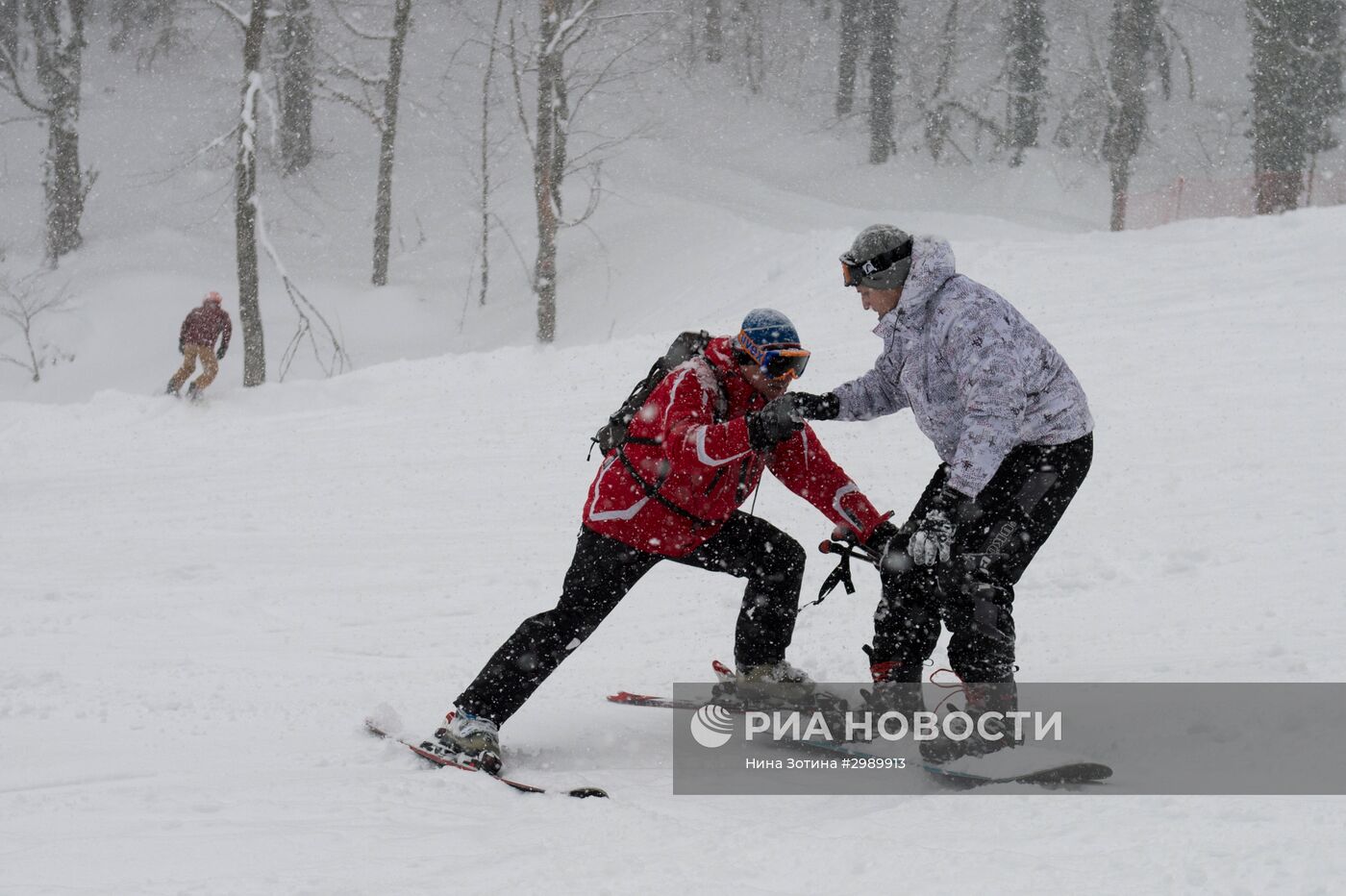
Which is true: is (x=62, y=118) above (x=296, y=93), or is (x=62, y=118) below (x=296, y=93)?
below

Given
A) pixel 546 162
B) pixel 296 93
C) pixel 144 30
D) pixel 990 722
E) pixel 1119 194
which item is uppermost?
pixel 144 30

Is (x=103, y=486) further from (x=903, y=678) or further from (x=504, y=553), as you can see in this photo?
(x=903, y=678)

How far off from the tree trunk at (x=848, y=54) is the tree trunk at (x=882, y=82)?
1.40 meters

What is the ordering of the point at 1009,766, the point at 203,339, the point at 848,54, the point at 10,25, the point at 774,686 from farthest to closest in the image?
the point at 848,54 → the point at 10,25 → the point at 203,339 → the point at 774,686 → the point at 1009,766

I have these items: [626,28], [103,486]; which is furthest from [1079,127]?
[103,486]

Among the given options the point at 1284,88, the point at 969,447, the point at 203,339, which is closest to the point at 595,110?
the point at 1284,88

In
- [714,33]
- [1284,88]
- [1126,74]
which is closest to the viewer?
[1284,88]

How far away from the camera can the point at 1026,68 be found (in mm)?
32156

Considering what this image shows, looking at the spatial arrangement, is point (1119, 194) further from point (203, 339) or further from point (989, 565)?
point (989, 565)

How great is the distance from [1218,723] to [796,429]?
177cm

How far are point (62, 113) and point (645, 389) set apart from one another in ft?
81.2

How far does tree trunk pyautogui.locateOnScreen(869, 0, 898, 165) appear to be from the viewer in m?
A: 32.7

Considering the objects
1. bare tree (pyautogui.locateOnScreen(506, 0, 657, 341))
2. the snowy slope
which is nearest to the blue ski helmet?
the snowy slope

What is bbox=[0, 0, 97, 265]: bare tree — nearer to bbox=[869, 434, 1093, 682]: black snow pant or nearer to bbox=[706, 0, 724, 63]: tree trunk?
bbox=[706, 0, 724, 63]: tree trunk
